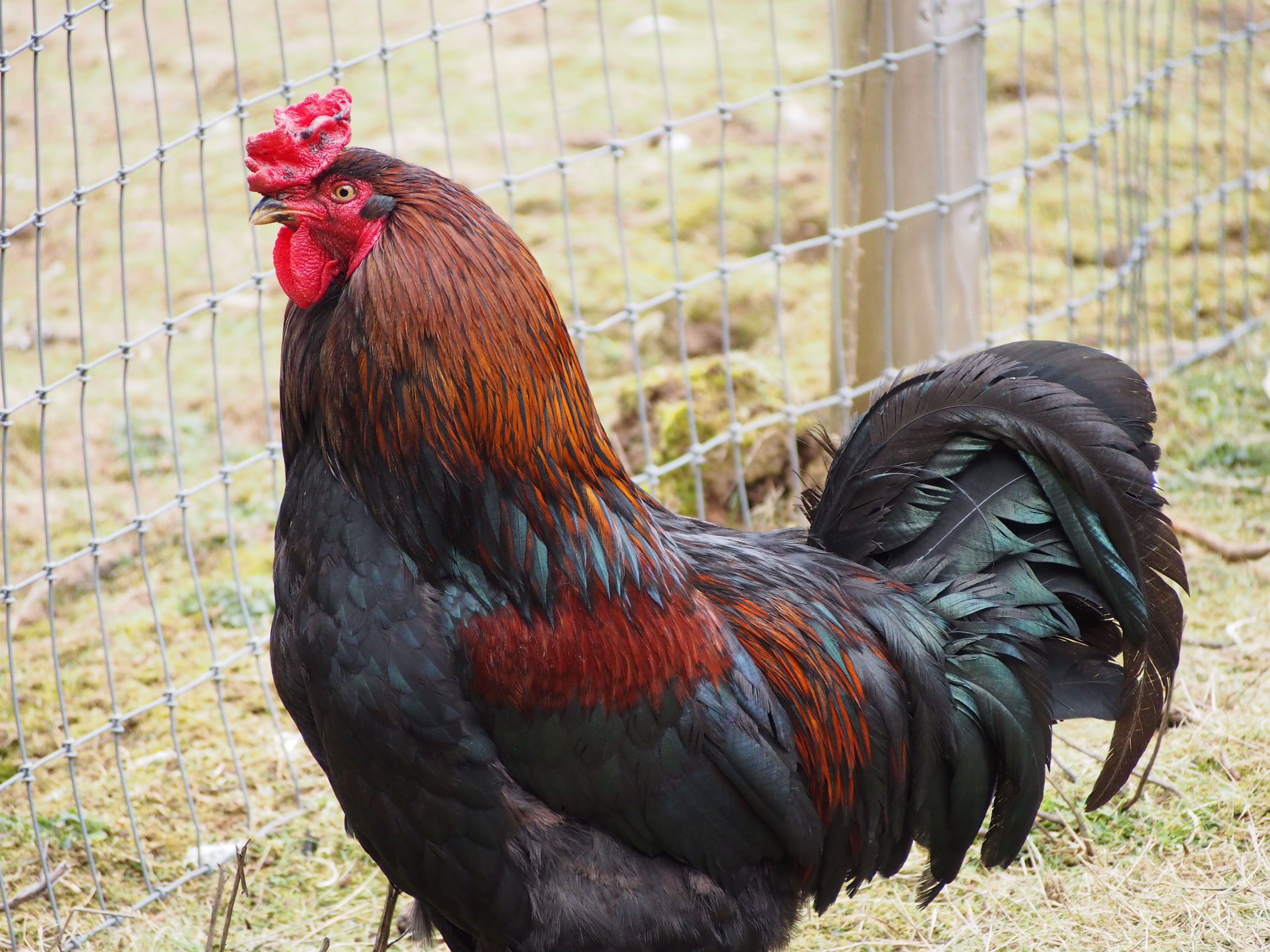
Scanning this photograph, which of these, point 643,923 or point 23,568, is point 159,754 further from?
point 643,923

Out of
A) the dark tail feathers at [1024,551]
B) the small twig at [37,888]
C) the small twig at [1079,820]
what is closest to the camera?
the dark tail feathers at [1024,551]

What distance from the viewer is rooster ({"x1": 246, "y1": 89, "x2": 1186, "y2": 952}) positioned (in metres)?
2.45

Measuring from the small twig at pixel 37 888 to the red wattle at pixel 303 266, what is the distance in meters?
2.15

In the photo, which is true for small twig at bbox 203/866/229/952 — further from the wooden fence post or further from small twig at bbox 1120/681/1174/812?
the wooden fence post

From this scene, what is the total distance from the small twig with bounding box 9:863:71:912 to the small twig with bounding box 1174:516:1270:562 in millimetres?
4135

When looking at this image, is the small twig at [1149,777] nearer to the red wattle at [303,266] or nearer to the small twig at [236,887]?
the small twig at [236,887]

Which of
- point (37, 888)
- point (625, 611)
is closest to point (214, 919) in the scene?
point (37, 888)

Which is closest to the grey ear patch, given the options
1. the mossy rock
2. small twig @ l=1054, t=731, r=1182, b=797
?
small twig @ l=1054, t=731, r=1182, b=797

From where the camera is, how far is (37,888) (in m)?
3.63

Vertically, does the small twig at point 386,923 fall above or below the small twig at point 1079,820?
above

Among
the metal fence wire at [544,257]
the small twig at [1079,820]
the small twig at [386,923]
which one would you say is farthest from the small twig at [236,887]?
the small twig at [1079,820]

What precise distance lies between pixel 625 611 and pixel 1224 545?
11.0ft

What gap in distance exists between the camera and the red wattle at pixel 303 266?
2461mm

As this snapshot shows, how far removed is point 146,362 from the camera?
267 inches
